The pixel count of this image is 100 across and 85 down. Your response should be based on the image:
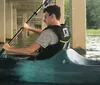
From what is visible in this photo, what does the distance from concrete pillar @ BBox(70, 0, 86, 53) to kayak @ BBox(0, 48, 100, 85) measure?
1637cm

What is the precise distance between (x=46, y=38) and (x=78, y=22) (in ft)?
55.7

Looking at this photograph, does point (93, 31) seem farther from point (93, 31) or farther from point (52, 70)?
point (52, 70)

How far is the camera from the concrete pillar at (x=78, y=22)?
2189 cm

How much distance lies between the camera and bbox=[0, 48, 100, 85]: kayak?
5344mm

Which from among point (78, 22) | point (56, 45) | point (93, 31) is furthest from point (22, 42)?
point (93, 31)

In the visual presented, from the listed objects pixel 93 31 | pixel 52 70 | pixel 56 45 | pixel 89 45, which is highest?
pixel 56 45

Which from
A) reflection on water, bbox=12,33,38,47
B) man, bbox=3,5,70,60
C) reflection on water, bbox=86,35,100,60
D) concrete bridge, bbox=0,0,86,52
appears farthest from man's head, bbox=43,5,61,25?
reflection on water, bbox=12,33,38,47

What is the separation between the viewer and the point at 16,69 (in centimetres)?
549

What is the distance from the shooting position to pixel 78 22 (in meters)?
22.3

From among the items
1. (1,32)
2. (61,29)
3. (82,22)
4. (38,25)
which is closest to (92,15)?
(38,25)

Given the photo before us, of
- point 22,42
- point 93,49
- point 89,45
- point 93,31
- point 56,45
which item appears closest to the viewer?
point 56,45

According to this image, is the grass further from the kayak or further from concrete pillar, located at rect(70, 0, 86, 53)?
the kayak

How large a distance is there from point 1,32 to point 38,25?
12.8 meters

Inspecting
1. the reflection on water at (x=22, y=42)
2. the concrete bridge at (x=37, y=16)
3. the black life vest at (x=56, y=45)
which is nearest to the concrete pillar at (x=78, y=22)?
the concrete bridge at (x=37, y=16)
